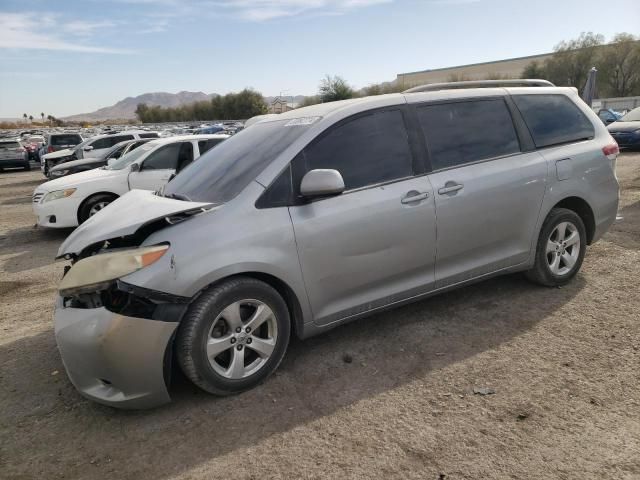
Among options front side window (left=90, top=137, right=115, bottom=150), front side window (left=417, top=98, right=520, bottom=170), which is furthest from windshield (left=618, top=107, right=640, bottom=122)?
front side window (left=90, top=137, right=115, bottom=150)

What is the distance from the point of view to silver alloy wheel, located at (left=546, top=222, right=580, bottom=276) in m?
4.43

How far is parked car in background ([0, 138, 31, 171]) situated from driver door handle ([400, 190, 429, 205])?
26323 mm

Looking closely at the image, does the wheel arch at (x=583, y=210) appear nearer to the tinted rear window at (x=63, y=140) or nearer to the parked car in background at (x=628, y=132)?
the parked car in background at (x=628, y=132)

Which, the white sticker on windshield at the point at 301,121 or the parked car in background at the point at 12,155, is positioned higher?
the parked car in background at the point at 12,155

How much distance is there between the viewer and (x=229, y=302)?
3006mm

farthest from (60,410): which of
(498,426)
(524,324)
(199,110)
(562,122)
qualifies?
(199,110)

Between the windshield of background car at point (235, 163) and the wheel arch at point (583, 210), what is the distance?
2579 millimetres

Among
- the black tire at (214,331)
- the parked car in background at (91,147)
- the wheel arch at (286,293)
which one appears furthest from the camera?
the parked car in background at (91,147)

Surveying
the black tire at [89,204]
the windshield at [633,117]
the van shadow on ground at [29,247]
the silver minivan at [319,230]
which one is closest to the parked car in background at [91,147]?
the van shadow on ground at [29,247]

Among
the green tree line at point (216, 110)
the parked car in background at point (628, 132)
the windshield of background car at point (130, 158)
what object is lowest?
the parked car in background at point (628, 132)

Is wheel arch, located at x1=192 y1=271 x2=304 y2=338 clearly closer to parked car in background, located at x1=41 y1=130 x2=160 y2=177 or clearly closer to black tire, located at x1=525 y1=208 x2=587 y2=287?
black tire, located at x1=525 y1=208 x2=587 y2=287

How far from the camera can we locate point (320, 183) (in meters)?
3.15

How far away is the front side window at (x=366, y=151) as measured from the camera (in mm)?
3426

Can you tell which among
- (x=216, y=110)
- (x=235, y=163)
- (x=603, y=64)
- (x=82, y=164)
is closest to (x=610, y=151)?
(x=235, y=163)
